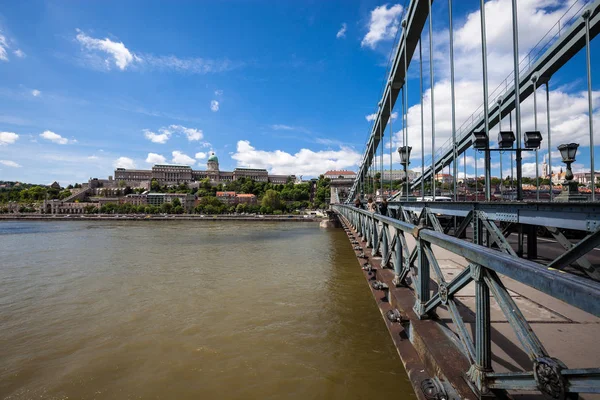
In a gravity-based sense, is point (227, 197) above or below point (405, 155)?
above

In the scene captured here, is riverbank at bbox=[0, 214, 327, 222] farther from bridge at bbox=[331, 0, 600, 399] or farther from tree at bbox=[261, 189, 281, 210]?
bridge at bbox=[331, 0, 600, 399]

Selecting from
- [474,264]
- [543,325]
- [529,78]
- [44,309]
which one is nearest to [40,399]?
[44,309]

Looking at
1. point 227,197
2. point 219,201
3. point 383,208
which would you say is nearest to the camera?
point 383,208

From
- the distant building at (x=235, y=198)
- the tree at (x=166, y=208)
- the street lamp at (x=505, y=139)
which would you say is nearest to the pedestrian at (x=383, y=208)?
the street lamp at (x=505, y=139)

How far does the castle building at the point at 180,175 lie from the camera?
140250 millimetres

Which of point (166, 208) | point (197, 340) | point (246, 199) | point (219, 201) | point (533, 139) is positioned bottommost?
point (197, 340)

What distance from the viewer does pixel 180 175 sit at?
141500 mm

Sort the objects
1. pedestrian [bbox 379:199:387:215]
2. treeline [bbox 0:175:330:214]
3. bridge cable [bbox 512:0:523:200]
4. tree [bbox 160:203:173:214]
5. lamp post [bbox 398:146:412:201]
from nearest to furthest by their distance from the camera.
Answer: bridge cable [bbox 512:0:523:200]
lamp post [bbox 398:146:412:201]
pedestrian [bbox 379:199:387:215]
treeline [bbox 0:175:330:214]
tree [bbox 160:203:173:214]

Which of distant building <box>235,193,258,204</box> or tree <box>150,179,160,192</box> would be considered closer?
distant building <box>235,193,258,204</box>

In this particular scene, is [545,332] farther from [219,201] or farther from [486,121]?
[219,201]

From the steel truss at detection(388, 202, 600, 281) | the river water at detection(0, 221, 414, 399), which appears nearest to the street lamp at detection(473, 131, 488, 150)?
the steel truss at detection(388, 202, 600, 281)

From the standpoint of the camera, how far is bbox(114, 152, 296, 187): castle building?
140250 millimetres

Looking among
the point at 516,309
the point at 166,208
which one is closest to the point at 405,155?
the point at 516,309

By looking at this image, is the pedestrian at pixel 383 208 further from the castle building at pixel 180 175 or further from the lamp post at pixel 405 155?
the castle building at pixel 180 175
